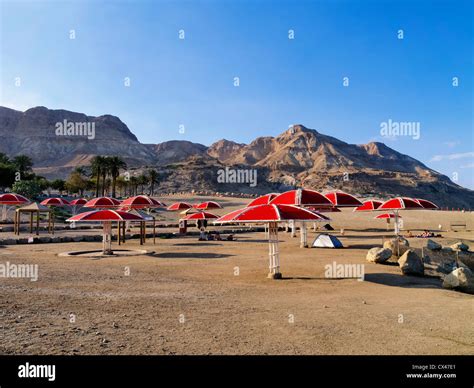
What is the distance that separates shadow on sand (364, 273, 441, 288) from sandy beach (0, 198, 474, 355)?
48 mm

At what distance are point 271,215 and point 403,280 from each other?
5.53 m

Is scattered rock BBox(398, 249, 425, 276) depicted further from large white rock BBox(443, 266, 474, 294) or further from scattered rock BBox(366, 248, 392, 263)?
scattered rock BBox(366, 248, 392, 263)

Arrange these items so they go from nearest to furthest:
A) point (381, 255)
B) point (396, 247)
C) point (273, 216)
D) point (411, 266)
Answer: point (273, 216) < point (411, 266) < point (381, 255) < point (396, 247)

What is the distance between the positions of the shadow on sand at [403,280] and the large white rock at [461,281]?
51 cm

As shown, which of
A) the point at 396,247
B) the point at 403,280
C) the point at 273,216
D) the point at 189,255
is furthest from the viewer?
the point at 189,255

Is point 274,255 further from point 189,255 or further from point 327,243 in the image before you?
point 327,243

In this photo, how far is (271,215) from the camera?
14.7 metres

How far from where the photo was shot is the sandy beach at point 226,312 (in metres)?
7.30

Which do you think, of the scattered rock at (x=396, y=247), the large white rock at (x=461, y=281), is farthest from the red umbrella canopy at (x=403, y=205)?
the large white rock at (x=461, y=281)

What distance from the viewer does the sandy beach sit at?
7.30 metres

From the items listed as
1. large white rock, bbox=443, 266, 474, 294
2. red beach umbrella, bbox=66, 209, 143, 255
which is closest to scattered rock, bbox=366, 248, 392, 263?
large white rock, bbox=443, 266, 474, 294

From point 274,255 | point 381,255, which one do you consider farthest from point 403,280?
point 274,255

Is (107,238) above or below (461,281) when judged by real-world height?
above

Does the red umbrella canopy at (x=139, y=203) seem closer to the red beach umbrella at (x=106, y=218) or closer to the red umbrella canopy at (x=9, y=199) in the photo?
the red beach umbrella at (x=106, y=218)
